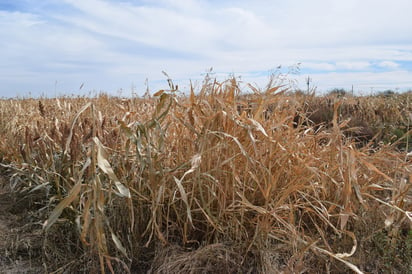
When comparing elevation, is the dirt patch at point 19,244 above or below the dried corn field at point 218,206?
below

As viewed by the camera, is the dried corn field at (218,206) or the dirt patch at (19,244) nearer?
the dried corn field at (218,206)

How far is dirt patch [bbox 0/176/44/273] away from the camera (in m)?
1.92

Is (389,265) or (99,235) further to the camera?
(389,265)

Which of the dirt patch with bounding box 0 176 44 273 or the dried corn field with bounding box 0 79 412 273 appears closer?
the dried corn field with bounding box 0 79 412 273

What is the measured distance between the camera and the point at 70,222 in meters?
1.99

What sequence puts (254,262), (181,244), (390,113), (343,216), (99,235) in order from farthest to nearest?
(390,113), (181,244), (254,262), (343,216), (99,235)

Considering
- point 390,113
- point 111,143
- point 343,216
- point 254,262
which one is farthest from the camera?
point 390,113

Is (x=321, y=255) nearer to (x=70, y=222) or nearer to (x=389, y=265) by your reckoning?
(x=389, y=265)

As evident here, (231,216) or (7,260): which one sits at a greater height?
(231,216)

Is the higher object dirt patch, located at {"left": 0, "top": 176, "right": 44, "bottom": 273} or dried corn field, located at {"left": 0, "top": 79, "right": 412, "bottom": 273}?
dried corn field, located at {"left": 0, "top": 79, "right": 412, "bottom": 273}

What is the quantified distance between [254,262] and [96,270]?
30.5 inches

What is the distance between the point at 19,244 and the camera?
205 centimetres

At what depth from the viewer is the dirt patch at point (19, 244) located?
1.92 meters

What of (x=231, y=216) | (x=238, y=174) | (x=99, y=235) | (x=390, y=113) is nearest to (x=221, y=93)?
(x=238, y=174)
